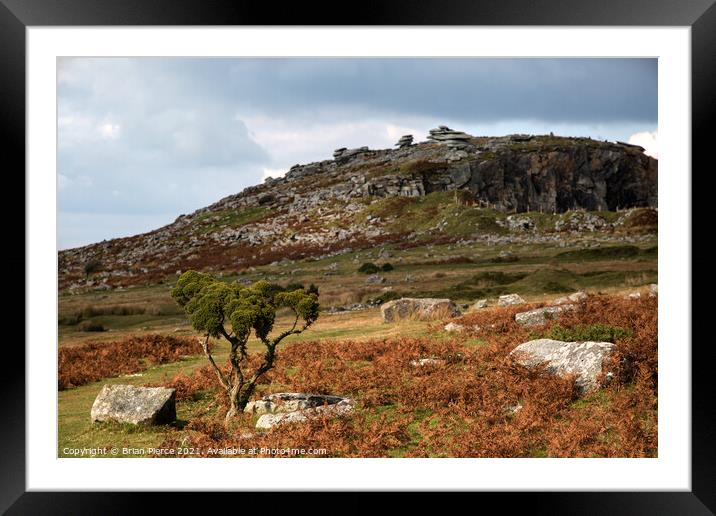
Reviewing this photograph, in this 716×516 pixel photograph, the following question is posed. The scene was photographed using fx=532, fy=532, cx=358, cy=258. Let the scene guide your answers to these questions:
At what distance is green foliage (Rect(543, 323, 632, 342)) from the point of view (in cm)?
1111

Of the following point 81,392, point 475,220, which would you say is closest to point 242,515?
point 81,392

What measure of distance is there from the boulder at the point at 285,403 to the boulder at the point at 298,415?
205 mm

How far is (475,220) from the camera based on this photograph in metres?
19.8

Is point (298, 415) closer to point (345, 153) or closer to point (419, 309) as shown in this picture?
point (419, 309)

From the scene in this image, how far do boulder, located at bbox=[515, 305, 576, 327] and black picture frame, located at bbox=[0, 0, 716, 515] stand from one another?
14.8ft

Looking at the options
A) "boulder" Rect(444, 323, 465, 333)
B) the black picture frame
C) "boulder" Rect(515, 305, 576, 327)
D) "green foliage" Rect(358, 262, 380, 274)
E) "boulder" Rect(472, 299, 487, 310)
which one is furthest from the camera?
"green foliage" Rect(358, 262, 380, 274)

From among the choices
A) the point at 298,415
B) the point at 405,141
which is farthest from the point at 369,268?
the point at 298,415

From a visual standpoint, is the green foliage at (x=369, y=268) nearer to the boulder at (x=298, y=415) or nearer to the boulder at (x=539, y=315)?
the boulder at (x=539, y=315)

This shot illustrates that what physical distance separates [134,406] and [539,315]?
9.44 metres

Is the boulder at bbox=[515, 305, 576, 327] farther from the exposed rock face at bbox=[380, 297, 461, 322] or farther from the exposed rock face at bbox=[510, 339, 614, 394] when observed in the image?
the exposed rock face at bbox=[380, 297, 461, 322]

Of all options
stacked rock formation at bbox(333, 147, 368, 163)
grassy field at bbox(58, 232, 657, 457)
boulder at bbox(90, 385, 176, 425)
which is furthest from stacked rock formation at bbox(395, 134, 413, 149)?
boulder at bbox(90, 385, 176, 425)

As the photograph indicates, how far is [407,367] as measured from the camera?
1190 centimetres
